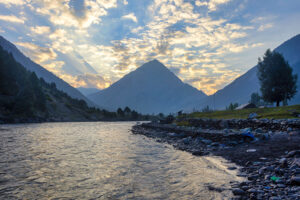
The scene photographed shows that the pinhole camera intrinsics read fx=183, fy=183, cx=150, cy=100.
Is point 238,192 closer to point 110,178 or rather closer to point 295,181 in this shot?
point 295,181

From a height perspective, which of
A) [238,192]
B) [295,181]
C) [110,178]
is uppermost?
[295,181]

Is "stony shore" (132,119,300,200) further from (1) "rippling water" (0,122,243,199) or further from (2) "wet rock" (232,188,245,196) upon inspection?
(1) "rippling water" (0,122,243,199)

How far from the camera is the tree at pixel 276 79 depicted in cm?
5466

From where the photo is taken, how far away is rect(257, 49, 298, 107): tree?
5466cm

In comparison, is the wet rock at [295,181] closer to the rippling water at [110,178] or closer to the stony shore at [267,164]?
the stony shore at [267,164]

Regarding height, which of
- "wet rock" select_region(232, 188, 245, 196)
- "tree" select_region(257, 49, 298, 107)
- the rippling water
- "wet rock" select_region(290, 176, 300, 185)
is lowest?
the rippling water

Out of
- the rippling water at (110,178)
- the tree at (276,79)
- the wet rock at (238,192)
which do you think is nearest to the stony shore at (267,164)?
the wet rock at (238,192)

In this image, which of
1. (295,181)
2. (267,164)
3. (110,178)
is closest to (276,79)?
(267,164)

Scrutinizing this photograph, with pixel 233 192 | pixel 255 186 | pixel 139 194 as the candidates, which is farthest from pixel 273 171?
pixel 139 194

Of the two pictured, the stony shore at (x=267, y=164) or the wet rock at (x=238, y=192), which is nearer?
the stony shore at (x=267, y=164)

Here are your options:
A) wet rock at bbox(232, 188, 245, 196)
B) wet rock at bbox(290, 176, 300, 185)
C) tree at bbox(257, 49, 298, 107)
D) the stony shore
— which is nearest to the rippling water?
wet rock at bbox(232, 188, 245, 196)

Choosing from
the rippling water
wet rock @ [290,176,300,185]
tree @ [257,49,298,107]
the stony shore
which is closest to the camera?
the stony shore

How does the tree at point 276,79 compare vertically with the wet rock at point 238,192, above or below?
above

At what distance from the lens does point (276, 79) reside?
5500 cm
